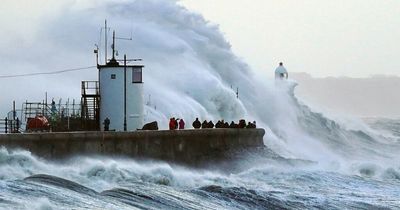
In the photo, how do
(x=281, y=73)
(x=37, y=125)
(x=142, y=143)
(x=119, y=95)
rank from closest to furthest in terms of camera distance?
(x=37, y=125) < (x=142, y=143) < (x=119, y=95) < (x=281, y=73)

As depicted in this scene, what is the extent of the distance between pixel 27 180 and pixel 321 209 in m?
6.61

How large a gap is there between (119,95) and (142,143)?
3017mm

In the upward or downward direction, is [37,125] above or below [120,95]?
below

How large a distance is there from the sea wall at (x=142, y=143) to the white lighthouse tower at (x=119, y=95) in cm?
181

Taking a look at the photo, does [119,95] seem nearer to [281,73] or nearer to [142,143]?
[142,143]

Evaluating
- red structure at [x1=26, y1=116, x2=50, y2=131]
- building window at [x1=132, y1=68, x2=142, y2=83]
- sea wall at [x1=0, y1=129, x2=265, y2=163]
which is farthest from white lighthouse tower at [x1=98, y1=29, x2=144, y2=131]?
red structure at [x1=26, y1=116, x2=50, y2=131]

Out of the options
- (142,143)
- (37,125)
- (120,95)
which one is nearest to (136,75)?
(120,95)

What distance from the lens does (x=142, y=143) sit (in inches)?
1073

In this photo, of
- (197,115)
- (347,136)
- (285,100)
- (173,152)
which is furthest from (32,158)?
(347,136)

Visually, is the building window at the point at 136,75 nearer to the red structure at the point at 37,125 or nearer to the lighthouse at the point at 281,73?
the red structure at the point at 37,125

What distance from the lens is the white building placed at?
2980 cm

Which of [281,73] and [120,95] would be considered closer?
[120,95]

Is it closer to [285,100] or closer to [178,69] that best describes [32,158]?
[178,69]

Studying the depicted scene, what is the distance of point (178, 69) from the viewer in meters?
45.0
